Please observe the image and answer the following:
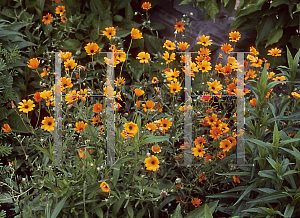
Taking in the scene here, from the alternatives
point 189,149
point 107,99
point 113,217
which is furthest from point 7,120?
point 189,149

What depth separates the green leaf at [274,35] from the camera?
7.93 ft

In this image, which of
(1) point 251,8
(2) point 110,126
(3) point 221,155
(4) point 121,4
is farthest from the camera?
(4) point 121,4

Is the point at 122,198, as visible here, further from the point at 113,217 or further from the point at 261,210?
the point at 261,210

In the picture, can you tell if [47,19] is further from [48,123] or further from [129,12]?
[48,123]

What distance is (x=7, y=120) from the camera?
2.01 m

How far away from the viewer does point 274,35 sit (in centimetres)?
244

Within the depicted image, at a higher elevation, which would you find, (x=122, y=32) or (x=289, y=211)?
(x=122, y=32)

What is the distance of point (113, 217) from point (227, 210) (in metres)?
0.56

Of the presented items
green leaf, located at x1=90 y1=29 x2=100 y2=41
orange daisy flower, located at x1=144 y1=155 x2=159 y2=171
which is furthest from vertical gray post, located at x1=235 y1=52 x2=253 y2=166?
green leaf, located at x1=90 y1=29 x2=100 y2=41

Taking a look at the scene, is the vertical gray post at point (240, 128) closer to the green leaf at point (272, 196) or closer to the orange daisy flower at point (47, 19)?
the green leaf at point (272, 196)

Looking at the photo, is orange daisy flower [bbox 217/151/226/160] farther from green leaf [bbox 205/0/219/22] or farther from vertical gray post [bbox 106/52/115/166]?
green leaf [bbox 205/0/219/22]

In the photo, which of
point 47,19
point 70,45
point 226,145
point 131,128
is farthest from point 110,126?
point 47,19

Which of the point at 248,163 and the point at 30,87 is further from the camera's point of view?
the point at 30,87

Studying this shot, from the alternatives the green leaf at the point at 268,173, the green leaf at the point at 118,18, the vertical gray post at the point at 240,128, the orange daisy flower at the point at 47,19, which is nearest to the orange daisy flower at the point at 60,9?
the orange daisy flower at the point at 47,19
